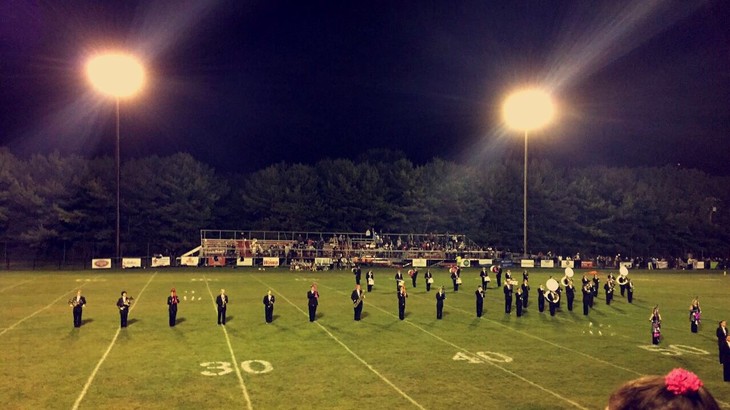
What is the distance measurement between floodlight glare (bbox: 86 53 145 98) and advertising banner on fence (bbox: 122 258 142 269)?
1421 cm

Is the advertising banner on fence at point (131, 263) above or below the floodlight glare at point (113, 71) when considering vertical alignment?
below

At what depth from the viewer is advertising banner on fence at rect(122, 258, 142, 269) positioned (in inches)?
2045

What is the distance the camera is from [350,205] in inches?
3004

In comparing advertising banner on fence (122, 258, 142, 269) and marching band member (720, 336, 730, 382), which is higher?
advertising banner on fence (122, 258, 142, 269)

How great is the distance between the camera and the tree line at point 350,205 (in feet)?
212

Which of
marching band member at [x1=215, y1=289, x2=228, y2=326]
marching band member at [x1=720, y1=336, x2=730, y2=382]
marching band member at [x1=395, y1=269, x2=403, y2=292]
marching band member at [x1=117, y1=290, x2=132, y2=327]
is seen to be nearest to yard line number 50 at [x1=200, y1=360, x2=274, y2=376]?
marching band member at [x1=215, y1=289, x2=228, y2=326]

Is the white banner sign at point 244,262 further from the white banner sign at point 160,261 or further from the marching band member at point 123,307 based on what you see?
the marching band member at point 123,307

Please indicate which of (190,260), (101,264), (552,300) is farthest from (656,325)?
(101,264)

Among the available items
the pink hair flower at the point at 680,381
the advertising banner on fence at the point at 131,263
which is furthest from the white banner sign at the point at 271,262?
the pink hair flower at the point at 680,381

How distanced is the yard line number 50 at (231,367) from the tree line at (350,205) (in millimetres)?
52157

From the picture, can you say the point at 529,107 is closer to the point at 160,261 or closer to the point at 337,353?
the point at 160,261

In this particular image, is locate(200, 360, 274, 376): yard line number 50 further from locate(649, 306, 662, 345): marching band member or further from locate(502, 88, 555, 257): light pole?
locate(502, 88, 555, 257): light pole

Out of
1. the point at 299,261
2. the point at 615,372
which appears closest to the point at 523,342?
the point at 615,372

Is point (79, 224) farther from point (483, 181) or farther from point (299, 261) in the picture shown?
point (483, 181)
